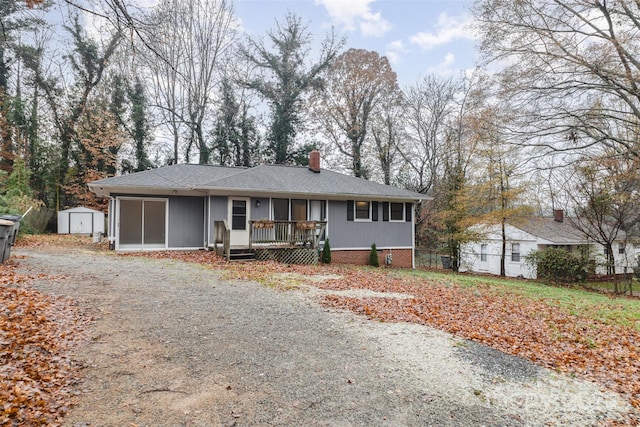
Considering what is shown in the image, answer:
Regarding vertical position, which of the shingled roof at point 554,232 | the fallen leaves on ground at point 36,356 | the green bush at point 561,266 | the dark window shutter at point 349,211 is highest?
the dark window shutter at point 349,211

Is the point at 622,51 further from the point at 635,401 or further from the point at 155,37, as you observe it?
the point at 155,37

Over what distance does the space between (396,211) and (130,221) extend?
13283 mm

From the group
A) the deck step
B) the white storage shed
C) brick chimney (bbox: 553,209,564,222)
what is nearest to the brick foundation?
the deck step

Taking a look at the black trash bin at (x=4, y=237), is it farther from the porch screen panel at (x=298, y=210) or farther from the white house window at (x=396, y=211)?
the white house window at (x=396, y=211)

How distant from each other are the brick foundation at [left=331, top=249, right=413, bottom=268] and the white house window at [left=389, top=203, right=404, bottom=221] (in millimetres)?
1567

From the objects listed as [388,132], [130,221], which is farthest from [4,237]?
[388,132]

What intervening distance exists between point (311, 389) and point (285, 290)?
15.1ft

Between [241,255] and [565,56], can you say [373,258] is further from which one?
[565,56]

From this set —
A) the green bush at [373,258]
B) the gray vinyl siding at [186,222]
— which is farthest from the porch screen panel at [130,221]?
the green bush at [373,258]

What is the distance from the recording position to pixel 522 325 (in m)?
6.42

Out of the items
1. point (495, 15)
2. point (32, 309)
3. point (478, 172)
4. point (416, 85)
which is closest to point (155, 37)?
point (32, 309)

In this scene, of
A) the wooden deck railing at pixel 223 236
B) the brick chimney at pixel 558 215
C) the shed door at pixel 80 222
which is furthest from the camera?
the brick chimney at pixel 558 215

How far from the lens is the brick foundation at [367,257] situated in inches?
638

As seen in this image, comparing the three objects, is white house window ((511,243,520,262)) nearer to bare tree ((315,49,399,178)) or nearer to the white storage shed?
bare tree ((315,49,399,178))
